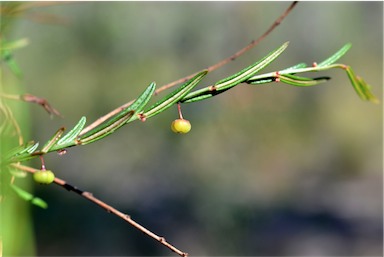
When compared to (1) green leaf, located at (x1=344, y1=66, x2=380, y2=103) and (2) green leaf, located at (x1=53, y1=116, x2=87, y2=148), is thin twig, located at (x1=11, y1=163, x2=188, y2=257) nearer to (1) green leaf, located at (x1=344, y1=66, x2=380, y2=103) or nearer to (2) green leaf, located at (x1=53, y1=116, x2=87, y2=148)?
(2) green leaf, located at (x1=53, y1=116, x2=87, y2=148)

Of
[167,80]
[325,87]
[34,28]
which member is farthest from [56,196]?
[325,87]

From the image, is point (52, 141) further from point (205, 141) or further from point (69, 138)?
point (205, 141)

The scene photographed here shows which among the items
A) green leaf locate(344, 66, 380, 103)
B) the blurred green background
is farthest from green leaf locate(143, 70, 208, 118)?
the blurred green background

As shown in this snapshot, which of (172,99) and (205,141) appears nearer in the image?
(172,99)

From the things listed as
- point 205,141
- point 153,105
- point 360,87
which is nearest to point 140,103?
point 153,105

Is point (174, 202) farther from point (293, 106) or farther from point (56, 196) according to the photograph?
point (293, 106)

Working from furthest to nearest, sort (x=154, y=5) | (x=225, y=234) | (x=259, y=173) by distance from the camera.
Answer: (x=259, y=173), (x=154, y=5), (x=225, y=234)

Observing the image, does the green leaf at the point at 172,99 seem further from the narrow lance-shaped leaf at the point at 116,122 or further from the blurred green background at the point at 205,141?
the blurred green background at the point at 205,141

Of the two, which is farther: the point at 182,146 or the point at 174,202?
the point at 174,202
